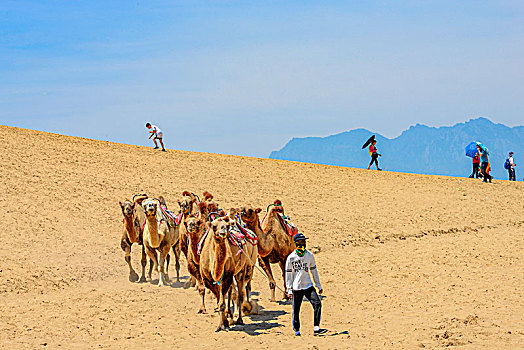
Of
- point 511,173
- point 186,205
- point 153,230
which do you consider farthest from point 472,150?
point 186,205

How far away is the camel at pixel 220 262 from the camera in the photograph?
35.7 ft

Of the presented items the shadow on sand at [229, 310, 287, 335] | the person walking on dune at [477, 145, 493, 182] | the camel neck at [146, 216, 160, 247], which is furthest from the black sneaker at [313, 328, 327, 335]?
the person walking on dune at [477, 145, 493, 182]

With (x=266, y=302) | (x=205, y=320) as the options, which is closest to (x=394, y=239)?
(x=266, y=302)

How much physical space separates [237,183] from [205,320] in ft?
56.0

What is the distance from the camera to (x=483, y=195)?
1202 inches

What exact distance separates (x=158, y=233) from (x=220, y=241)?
5.16 metres

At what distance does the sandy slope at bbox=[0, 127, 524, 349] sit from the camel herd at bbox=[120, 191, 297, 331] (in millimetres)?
757

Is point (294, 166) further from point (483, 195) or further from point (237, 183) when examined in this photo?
point (483, 195)

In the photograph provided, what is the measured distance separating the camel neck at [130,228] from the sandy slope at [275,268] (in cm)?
127

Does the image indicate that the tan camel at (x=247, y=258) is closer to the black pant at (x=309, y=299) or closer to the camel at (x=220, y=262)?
the camel at (x=220, y=262)

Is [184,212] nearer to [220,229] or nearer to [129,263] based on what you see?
[220,229]

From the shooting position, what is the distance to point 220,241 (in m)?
10.9

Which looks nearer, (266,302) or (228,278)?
(228,278)

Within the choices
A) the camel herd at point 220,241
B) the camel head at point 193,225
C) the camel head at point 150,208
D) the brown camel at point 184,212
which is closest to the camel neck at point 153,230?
the camel herd at point 220,241
